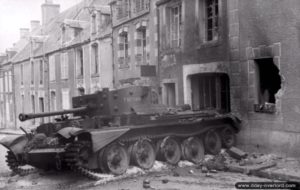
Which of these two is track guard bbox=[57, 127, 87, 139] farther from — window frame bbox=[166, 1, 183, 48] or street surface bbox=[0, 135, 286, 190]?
window frame bbox=[166, 1, 183, 48]

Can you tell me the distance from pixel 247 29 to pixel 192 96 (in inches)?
132

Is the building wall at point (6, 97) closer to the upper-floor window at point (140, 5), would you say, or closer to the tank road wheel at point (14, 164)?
the upper-floor window at point (140, 5)

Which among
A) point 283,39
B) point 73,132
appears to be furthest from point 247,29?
point 73,132

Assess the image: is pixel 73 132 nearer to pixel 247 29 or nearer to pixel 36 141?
pixel 36 141

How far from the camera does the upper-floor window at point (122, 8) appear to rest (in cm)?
1730

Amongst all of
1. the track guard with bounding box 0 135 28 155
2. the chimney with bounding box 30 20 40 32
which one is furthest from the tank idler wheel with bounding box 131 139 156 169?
the chimney with bounding box 30 20 40 32

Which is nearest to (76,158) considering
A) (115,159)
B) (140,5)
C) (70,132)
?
(70,132)

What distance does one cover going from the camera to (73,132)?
27.7ft

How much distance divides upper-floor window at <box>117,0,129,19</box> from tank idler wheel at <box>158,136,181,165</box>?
336 inches

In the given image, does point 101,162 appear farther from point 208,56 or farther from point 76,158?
point 208,56

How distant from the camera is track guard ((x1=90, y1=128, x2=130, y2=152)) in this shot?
8531 millimetres

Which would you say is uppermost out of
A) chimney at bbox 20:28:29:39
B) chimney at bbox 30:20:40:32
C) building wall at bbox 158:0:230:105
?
chimney at bbox 30:20:40:32

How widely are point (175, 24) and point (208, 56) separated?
2647 millimetres

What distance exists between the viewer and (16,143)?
10.3 meters
